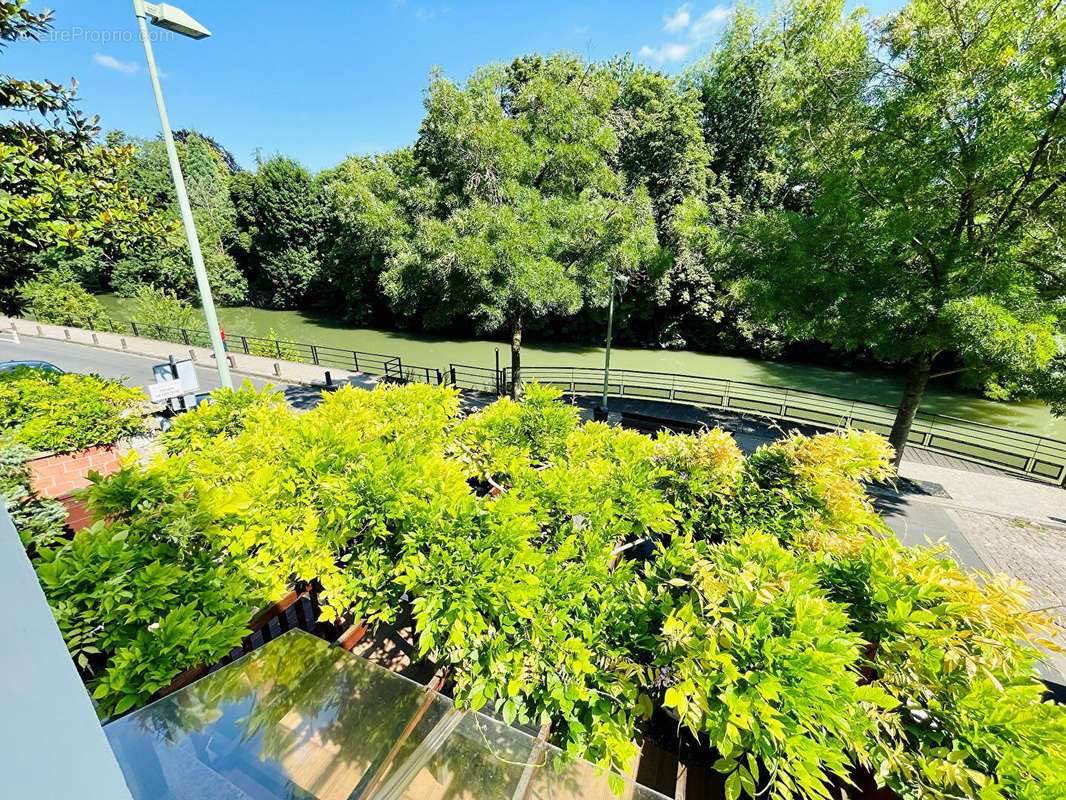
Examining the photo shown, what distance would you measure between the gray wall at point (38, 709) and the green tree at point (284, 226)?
41071 mm

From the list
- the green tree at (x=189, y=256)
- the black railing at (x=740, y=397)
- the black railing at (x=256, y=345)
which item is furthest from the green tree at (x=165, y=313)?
the green tree at (x=189, y=256)

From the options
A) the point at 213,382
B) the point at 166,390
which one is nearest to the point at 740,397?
the point at 166,390

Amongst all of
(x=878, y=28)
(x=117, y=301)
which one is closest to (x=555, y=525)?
(x=878, y=28)

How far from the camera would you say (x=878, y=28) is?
7496 millimetres

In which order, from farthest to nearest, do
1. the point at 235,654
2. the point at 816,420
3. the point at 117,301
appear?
the point at 117,301, the point at 816,420, the point at 235,654

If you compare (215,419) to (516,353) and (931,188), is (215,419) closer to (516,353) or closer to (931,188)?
(516,353)

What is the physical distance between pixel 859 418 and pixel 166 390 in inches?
707

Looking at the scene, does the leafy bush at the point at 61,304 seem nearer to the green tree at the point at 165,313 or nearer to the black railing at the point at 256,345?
the black railing at the point at 256,345

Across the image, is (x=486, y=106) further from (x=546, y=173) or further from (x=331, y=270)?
(x=331, y=270)

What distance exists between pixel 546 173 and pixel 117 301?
45.9 metres

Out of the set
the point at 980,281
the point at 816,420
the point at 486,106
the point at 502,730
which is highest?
the point at 486,106

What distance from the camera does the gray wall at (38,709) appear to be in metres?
0.62

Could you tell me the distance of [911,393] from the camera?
8859 millimetres

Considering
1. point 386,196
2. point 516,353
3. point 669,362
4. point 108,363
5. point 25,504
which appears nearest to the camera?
point 25,504
